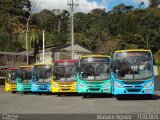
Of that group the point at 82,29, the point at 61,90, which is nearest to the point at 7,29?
the point at 82,29

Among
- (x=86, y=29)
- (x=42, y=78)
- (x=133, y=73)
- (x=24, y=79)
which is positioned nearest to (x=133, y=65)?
(x=133, y=73)

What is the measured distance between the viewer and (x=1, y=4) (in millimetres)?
71438

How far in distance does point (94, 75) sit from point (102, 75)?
47 cm

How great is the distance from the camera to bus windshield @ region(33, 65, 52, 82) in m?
29.2

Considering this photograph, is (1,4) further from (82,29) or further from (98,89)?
(98,89)

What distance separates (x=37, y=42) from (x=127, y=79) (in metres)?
43.9

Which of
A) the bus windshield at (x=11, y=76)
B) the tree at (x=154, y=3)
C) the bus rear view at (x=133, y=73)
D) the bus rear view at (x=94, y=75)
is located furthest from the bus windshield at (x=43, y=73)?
the tree at (x=154, y=3)

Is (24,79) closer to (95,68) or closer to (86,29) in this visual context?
(95,68)

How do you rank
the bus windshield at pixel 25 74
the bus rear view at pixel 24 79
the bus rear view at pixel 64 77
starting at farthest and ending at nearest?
the bus windshield at pixel 25 74 → the bus rear view at pixel 24 79 → the bus rear view at pixel 64 77

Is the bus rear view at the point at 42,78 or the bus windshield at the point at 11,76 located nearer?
the bus rear view at the point at 42,78

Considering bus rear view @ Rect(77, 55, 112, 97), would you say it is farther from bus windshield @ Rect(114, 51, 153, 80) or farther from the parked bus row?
bus windshield @ Rect(114, 51, 153, 80)

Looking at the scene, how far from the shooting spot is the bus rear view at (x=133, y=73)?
20.5m

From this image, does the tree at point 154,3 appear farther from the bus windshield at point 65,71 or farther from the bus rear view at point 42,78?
the bus windshield at point 65,71

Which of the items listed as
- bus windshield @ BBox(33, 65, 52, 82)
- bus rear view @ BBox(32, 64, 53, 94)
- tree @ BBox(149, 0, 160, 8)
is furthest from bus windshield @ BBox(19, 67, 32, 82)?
tree @ BBox(149, 0, 160, 8)
